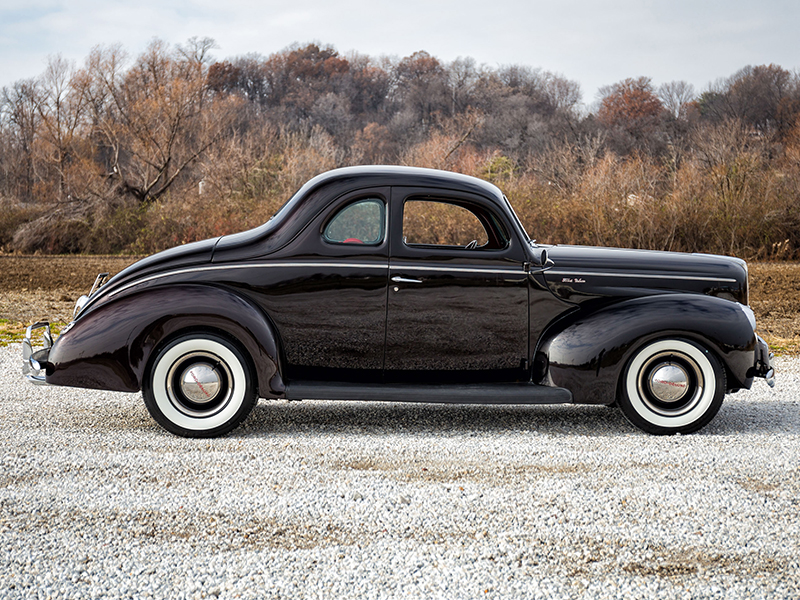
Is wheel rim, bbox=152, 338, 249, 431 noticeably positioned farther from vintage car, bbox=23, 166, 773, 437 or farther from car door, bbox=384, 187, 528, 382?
car door, bbox=384, 187, 528, 382

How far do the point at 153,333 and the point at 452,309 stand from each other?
6.86ft

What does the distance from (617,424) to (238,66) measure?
92.7 m

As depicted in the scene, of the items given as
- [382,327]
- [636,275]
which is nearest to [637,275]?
[636,275]

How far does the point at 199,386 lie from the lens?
4980mm

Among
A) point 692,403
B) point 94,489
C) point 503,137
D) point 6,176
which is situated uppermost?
point 503,137

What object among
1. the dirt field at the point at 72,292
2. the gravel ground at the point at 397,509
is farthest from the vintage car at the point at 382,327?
the dirt field at the point at 72,292

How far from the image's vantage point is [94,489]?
3949 millimetres

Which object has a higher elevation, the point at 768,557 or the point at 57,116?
the point at 57,116

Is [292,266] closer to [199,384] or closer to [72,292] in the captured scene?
[199,384]

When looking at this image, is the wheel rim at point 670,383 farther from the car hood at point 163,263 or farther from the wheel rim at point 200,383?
the car hood at point 163,263

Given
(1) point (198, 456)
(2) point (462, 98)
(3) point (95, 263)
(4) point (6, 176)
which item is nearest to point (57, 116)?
(3) point (95, 263)

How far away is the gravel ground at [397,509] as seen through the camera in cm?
291

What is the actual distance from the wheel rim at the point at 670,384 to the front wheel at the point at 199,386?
9.05ft

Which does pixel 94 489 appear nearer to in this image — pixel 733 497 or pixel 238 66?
pixel 733 497
